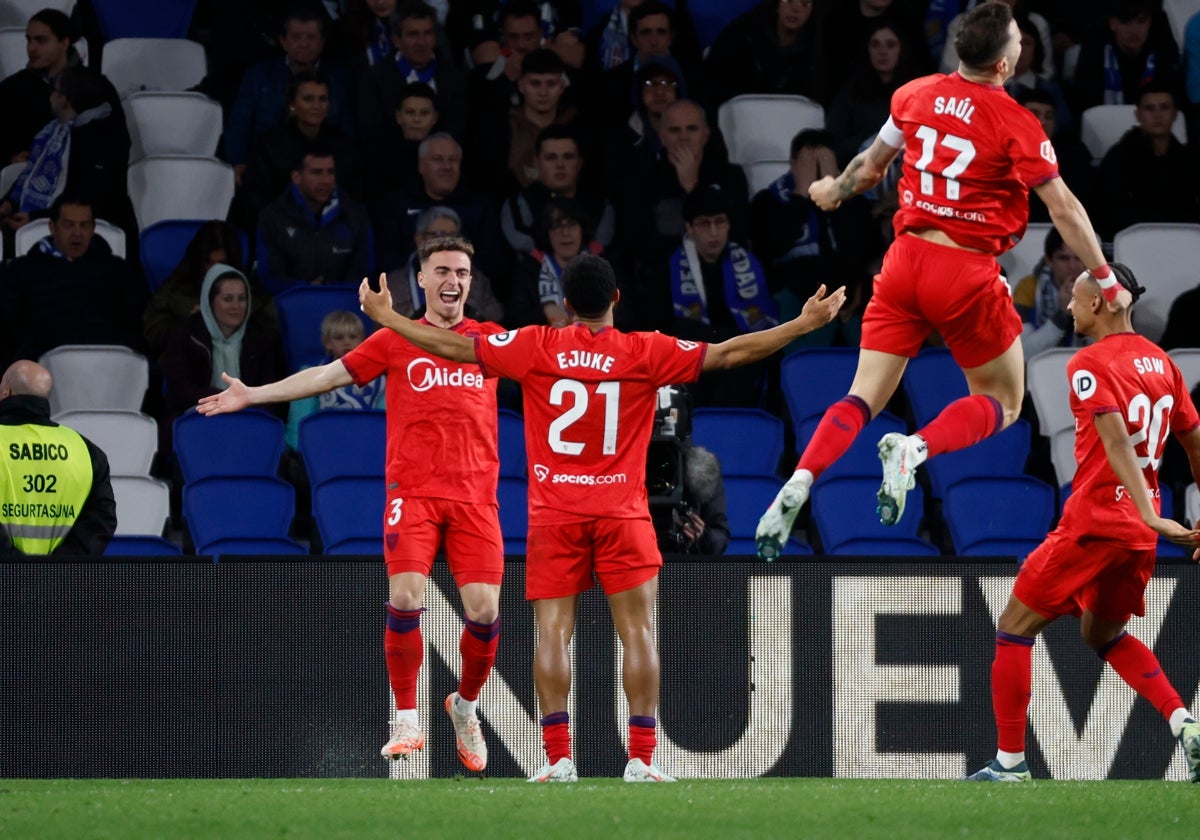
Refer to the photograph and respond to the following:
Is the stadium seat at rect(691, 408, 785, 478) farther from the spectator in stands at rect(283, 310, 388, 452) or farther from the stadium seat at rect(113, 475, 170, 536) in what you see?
the stadium seat at rect(113, 475, 170, 536)

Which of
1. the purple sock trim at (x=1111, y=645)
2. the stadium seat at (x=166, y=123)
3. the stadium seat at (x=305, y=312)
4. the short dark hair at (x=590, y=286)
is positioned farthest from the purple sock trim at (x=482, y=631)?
the stadium seat at (x=166, y=123)

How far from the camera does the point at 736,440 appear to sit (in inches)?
422

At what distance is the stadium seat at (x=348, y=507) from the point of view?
975cm

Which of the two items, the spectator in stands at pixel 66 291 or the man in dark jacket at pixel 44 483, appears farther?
the spectator in stands at pixel 66 291

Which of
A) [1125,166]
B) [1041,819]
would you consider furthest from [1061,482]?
[1041,819]

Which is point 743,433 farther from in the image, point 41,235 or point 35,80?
point 35,80

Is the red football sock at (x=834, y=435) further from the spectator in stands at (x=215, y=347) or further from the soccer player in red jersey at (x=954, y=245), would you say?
the spectator in stands at (x=215, y=347)

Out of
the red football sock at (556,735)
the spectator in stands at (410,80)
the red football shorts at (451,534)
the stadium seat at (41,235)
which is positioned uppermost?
the spectator in stands at (410,80)

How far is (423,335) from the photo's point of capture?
7.10 meters

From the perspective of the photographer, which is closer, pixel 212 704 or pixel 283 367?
pixel 212 704

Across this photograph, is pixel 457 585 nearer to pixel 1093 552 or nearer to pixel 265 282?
pixel 1093 552

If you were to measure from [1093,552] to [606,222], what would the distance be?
566 centimetres

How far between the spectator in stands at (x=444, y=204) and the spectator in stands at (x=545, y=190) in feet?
0.37

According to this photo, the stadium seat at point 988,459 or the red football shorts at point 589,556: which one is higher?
the red football shorts at point 589,556
